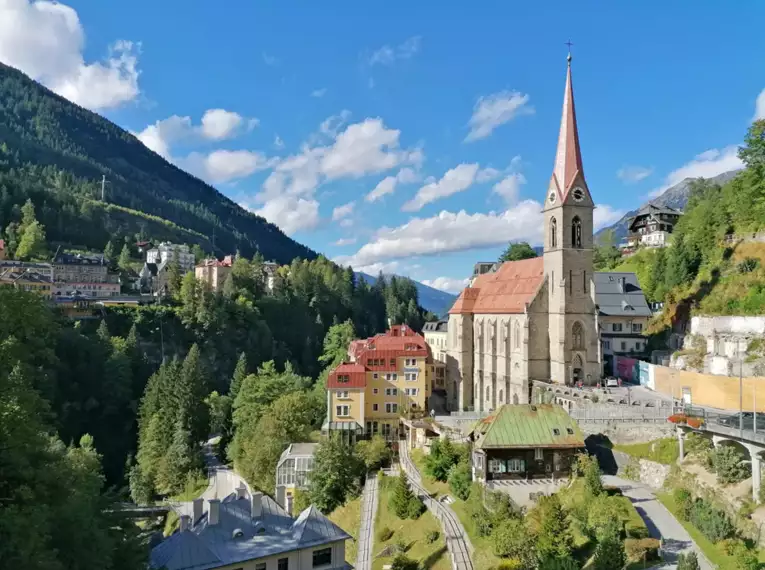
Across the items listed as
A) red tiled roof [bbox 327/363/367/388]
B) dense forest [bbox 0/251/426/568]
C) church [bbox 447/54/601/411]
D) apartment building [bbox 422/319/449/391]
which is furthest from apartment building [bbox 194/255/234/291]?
church [bbox 447/54/601/411]

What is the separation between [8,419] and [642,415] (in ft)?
122

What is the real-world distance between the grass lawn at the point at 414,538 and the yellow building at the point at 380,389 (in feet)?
50.6

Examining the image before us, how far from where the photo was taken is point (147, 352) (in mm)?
108250

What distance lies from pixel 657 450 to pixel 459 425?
54.7 ft

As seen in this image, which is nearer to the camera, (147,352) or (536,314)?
(536,314)

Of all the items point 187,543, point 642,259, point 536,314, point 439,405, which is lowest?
point 187,543

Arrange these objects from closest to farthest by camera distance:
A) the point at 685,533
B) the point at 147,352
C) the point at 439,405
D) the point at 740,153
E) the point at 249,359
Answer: the point at 685,533 < the point at 740,153 < the point at 439,405 < the point at 147,352 < the point at 249,359

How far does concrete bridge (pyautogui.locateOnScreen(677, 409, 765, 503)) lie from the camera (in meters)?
29.3

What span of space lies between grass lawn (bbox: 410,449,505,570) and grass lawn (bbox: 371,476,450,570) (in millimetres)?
1601

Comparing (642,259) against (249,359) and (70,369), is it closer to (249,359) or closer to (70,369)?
(249,359)

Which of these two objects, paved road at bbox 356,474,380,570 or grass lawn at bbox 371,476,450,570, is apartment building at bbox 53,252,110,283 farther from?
grass lawn at bbox 371,476,450,570

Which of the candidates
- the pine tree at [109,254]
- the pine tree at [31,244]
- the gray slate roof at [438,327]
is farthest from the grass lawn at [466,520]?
the pine tree at [109,254]

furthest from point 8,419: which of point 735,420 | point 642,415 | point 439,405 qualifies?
point 439,405

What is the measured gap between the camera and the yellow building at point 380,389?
189ft
